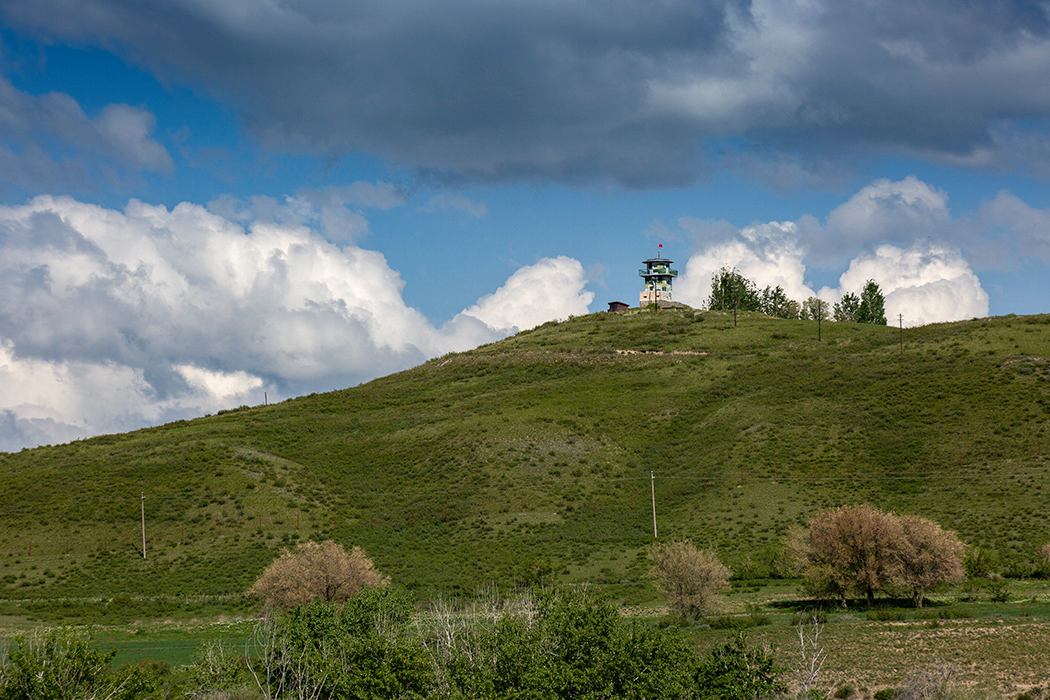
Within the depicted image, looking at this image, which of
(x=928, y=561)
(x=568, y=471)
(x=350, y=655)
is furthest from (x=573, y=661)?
(x=568, y=471)

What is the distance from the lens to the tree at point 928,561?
2648 inches

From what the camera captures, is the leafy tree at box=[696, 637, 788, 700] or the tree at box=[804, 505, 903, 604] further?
the tree at box=[804, 505, 903, 604]

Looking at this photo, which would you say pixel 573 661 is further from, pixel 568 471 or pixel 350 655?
pixel 568 471

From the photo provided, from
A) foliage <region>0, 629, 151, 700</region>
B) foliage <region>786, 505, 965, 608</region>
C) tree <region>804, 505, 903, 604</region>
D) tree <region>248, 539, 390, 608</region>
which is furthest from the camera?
tree <region>804, 505, 903, 604</region>

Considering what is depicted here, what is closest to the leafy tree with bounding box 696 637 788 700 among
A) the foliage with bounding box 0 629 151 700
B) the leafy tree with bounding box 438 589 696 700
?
the leafy tree with bounding box 438 589 696 700

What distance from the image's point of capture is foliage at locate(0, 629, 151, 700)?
3459 cm

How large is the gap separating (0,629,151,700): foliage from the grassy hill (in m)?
48.5

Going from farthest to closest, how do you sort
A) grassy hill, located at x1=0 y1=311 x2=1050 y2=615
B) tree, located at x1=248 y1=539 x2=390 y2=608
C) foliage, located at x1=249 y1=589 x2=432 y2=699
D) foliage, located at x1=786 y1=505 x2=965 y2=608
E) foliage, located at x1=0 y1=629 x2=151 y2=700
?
1. grassy hill, located at x1=0 y1=311 x2=1050 y2=615
2. tree, located at x1=248 y1=539 x2=390 y2=608
3. foliage, located at x1=786 y1=505 x2=965 y2=608
4. foliage, located at x1=249 y1=589 x2=432 y2=699
5. foliage, located at x1=0 y1=629 x2=151 y2=700

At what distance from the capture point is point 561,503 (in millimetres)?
104000

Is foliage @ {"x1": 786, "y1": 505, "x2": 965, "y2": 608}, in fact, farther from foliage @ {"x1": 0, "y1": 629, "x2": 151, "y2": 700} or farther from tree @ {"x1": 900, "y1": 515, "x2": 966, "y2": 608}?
foliage @ {"x1": 0, "y1": 629, "x2": 151, "y2": 700}

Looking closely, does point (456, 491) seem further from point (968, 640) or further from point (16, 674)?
point (16, 674)

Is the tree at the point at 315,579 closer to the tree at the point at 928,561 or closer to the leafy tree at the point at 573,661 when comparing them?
the leafy tree at the point at 573,661

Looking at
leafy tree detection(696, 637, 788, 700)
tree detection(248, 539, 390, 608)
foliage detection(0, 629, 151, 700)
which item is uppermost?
tree detection(248, 539, 390, 608)

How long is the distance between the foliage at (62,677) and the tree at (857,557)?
4379 centimetres
